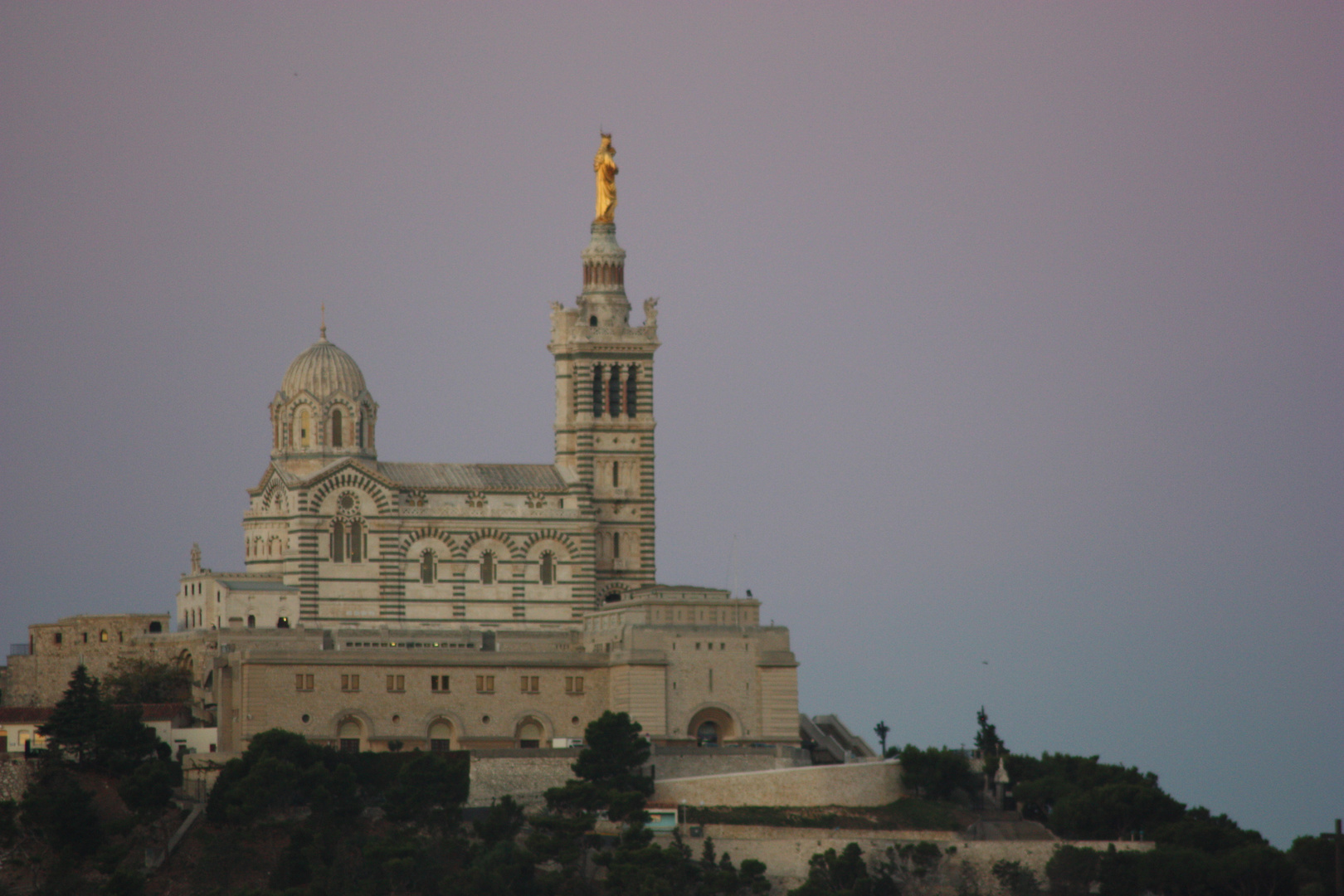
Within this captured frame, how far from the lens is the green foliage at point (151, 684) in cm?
12719

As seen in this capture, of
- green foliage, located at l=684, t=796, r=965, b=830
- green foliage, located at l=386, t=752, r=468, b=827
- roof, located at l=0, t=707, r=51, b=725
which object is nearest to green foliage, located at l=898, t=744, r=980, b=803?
green foliage, located at l=684, t=796, r=965, b=830

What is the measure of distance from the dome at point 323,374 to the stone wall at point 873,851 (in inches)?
994

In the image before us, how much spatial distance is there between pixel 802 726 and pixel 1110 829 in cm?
1574

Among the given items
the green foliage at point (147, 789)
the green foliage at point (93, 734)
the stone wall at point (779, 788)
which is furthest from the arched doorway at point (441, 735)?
the green foliage at point (147, 789)

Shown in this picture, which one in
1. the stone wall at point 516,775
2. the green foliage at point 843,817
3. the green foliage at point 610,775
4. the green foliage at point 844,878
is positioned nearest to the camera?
the green foliage at point 844,878

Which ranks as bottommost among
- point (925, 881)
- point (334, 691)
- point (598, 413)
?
point (925, 881)

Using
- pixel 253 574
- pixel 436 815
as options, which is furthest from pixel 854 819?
pixel 253 574

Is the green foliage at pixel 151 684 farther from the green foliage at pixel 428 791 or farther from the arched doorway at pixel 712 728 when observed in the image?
the arched doorway at pixel 712 728

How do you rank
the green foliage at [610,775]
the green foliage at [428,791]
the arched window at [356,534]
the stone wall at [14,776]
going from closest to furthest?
the stone wall at [14,776] → the green foliage at [428,791] → the green foliage at [610,775] → the arched window at [356,534]

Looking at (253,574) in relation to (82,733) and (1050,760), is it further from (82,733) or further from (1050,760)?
(1050,760)

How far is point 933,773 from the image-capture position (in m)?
125

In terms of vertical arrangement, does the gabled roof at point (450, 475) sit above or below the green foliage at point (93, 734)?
above

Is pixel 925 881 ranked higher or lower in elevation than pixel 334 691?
lower

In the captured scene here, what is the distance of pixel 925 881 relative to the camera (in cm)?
11794
